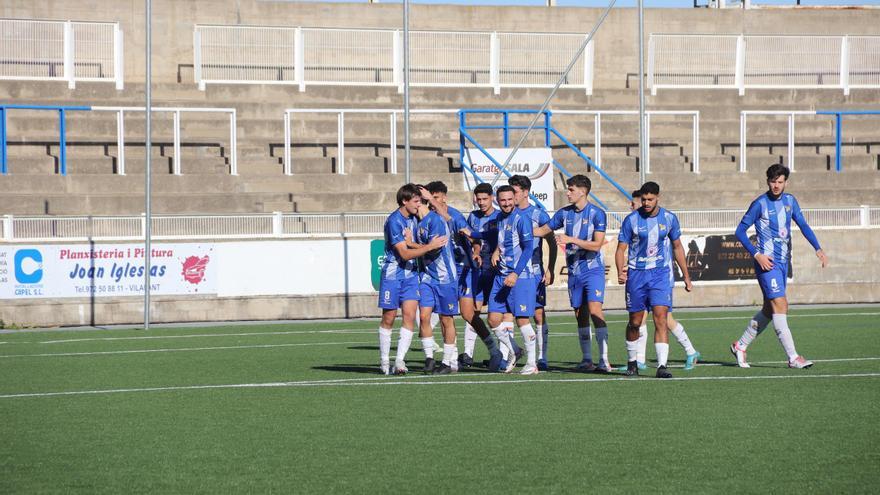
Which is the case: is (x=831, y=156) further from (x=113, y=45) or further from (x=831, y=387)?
(x=831, y=387)

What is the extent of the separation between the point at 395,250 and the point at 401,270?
0.28 meters

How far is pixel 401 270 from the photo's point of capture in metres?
14.8

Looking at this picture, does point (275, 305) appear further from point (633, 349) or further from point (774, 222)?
point (774, 222)

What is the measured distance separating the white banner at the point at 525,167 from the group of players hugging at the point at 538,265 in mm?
17884

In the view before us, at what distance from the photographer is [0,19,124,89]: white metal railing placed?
117 feet

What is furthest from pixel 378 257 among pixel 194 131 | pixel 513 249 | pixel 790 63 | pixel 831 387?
pixel 790 63

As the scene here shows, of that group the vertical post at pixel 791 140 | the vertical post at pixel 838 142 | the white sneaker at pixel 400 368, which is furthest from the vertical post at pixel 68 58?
the white sneaker at pixel 400 368

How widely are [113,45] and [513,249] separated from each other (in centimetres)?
2472

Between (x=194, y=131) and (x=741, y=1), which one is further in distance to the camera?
(x=741, y=1)

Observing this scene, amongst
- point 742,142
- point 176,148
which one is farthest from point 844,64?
point 176,148

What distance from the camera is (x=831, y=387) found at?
12938mm

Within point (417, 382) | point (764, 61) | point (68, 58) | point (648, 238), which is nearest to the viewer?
point (417, 382)

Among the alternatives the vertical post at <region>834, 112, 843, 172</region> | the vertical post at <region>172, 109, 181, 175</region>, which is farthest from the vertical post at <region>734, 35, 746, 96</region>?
the vertical post at <region>172, 109, 181, 175</region>

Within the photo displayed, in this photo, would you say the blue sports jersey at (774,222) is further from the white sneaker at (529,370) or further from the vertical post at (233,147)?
the vertical post at (233,147)
